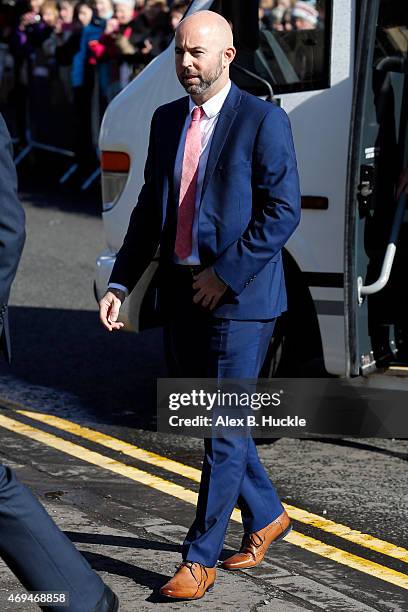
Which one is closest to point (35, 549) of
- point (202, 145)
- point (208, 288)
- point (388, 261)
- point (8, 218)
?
point (8, 218)

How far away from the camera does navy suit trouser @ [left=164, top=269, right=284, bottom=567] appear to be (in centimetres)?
470

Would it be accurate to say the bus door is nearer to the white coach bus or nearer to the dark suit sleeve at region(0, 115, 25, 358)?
the white coach bus

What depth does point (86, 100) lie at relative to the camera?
652 inches

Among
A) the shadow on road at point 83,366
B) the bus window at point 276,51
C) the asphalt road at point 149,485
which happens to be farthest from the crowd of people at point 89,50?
the bus window at point 276,51

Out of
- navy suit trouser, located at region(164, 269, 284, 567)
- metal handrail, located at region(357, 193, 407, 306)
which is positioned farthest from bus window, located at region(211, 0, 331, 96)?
navy suit trouser, located at region(164, 269, 284, 567)

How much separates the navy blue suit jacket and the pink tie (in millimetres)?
44

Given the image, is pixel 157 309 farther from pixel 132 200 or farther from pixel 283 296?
pixel 132 200

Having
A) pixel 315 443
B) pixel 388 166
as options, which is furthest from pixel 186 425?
pixel 388 166

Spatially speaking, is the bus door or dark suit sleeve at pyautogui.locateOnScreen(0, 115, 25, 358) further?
the bus door

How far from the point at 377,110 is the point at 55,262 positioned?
5632mm

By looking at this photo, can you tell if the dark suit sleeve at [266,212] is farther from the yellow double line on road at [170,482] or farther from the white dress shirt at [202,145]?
the yellow double line on road at [170,482]

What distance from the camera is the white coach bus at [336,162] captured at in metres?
6.27

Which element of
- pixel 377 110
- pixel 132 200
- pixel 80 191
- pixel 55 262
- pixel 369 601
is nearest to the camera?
pixel 369 601

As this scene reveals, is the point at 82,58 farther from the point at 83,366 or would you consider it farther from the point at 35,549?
the point at 35,549
